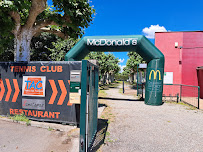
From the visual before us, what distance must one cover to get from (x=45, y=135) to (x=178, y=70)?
12.2 m

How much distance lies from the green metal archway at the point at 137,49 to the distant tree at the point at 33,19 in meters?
1.33

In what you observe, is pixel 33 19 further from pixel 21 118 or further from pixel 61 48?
pixel 61 48

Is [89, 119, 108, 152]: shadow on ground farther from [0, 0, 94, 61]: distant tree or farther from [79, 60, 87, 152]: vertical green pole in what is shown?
[0, 0, 94, 61]: distant tree

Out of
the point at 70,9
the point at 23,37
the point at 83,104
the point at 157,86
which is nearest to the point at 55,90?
the point at 83,104

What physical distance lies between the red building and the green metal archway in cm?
432

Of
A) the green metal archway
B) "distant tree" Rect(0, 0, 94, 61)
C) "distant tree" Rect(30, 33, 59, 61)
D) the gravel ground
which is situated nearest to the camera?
the gravel ground

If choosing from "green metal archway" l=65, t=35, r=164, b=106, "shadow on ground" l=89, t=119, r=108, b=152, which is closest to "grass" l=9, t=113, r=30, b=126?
"shadow on ground" l=89, t=119, r=108, b=152

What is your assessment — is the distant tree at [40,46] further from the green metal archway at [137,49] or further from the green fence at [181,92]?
the green fence at [181,92]

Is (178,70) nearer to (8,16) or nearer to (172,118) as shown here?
(172,118)

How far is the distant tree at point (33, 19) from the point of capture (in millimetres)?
6405

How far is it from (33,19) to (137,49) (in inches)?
240

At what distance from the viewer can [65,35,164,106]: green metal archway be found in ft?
28.2

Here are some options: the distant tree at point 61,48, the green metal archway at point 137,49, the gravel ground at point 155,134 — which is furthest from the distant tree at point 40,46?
the gravel ground at point 155,134

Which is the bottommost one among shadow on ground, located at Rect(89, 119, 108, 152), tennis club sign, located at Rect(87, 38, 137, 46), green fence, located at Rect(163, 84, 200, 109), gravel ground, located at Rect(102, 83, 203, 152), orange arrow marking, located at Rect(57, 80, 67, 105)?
gravel ground, located at Rect(102, 83, 203, 152)
